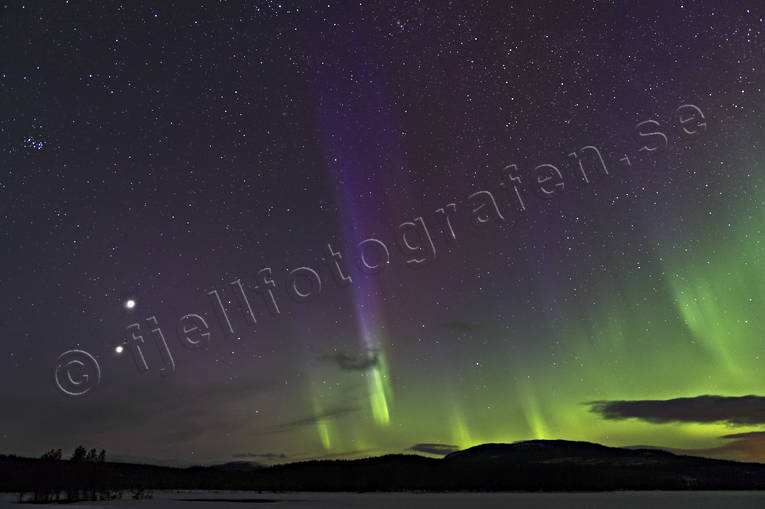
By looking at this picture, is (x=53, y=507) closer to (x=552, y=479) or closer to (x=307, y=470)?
(x=307, y=470)

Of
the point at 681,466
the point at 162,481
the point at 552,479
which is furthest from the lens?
A: the point at 681,466

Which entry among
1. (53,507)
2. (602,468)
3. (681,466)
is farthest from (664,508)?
(681,466)

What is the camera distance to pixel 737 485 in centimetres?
16688

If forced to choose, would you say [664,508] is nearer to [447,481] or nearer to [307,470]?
[447,481]

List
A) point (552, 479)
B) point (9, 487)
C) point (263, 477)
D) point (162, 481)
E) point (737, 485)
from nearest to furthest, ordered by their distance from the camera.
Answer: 1. point (9, 487)
2. point (162, 481)
3. point (263, 477)
4. point (552, 479)
5. point (737, 485)

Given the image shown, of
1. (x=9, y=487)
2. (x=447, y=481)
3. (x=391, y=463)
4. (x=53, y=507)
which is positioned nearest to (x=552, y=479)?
(x=447, y=481)

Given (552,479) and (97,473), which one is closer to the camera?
(97,473)

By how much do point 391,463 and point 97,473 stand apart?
9507cm

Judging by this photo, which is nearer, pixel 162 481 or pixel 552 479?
pixel 162 481

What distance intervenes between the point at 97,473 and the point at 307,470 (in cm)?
7782

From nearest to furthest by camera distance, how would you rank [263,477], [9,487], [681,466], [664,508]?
[664,508], [9,487], [263,477], [681,466]

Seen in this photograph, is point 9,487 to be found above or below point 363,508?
above

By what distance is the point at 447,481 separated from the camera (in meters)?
136

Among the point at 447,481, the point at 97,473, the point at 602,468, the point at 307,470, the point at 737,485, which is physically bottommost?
the point at 737,485
